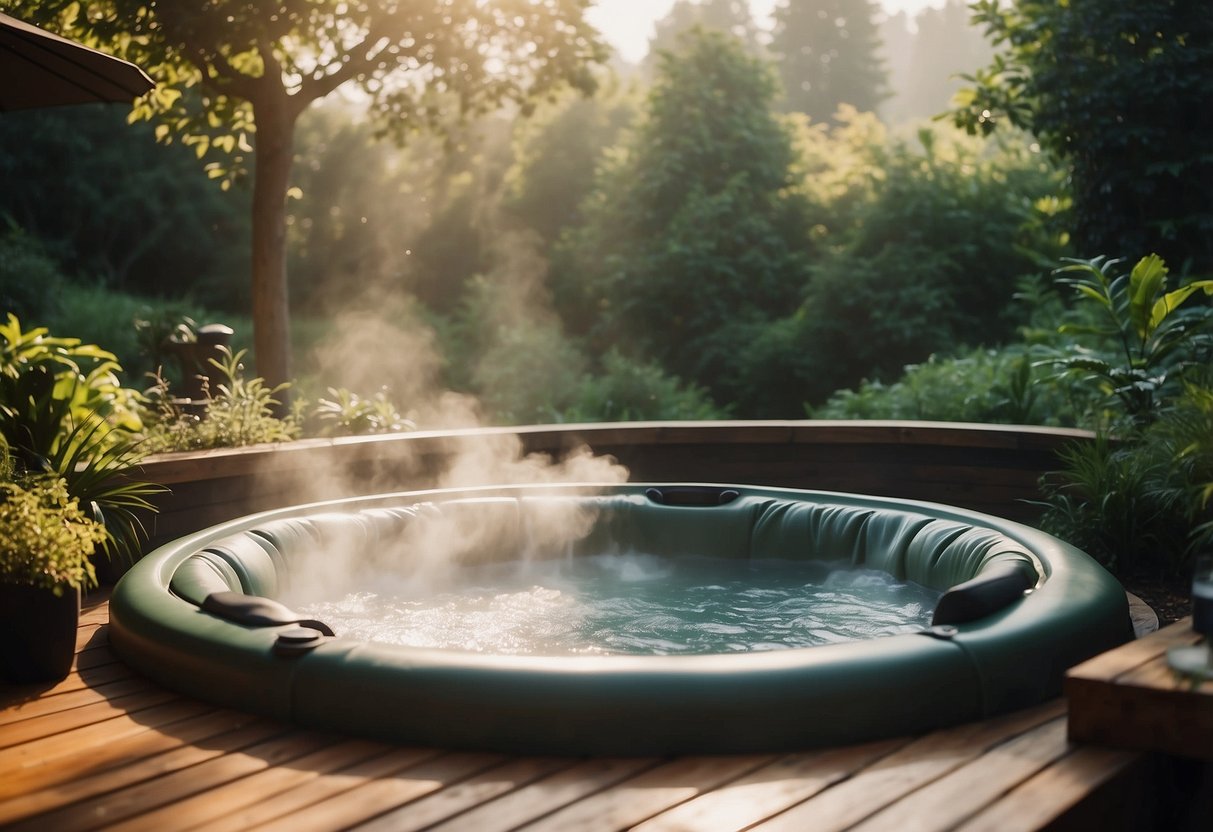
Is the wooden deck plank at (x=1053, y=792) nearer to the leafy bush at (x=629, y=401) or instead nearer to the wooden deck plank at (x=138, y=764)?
the wooden deck plank at (x=138, y=764)

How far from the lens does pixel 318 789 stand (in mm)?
2057

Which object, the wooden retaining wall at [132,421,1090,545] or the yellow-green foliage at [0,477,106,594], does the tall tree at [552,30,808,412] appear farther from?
the yellow-green foliage at [0,477,106,594]

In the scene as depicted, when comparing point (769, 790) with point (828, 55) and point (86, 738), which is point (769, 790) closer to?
point (86, 738)

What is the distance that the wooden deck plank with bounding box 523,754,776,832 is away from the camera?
75.0 inches

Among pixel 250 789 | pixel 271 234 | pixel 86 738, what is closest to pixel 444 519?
pixel 86 738

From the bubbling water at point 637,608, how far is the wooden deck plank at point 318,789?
1.36 metres

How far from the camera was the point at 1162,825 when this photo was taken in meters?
2.24

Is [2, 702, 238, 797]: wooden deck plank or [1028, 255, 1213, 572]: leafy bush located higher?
[1028, 255, 1213, 572]: leafy bush

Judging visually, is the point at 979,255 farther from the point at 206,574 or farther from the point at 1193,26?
the point at 206,574

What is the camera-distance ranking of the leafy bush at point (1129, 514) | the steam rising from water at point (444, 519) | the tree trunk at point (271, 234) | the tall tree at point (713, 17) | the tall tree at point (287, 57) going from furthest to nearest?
1. the tall tree at point (713, 17)
2. the tree trunk at point (271, 234)
3. the tall tree at point (287, 57)
4. the steam rising from water at point (444, 519)
5. the leafy bush at point (1129, 514)

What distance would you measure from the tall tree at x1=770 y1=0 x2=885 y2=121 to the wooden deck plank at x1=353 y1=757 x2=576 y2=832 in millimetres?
31613

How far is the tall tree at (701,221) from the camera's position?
46.6ft

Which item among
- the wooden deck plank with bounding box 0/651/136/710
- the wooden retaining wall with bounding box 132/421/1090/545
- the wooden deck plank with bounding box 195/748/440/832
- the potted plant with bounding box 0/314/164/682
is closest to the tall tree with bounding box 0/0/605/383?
the potted plant with bounding box 0/314/164/682

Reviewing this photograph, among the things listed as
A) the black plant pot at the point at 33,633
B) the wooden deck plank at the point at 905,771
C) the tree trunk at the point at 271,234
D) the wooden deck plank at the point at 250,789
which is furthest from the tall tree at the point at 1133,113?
the black plant pot at the point at 33,633
